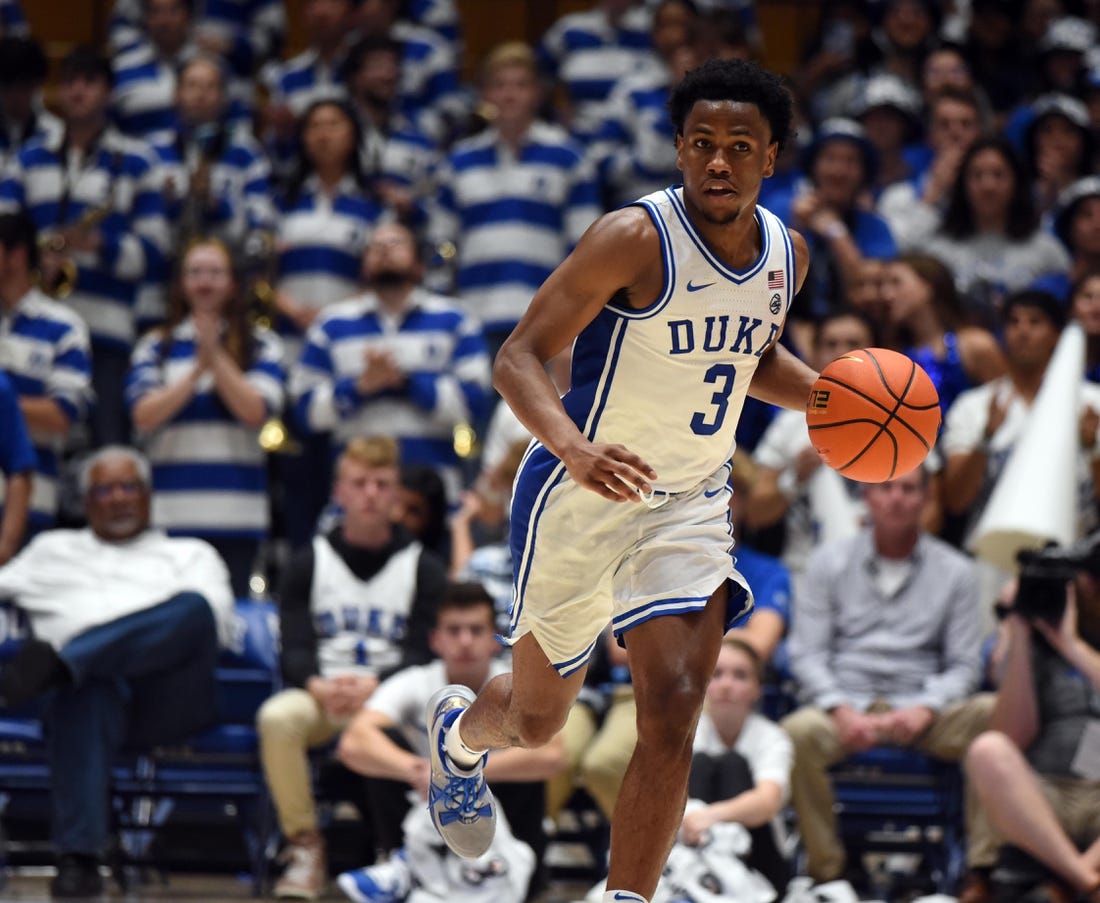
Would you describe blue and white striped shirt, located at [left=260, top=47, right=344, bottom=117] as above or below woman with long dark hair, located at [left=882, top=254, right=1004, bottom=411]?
above

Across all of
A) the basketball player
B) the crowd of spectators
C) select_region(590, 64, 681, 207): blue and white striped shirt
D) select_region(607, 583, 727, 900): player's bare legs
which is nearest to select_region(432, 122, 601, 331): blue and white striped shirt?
the crowd of spectators

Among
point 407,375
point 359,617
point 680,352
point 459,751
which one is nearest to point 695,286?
point 680,352

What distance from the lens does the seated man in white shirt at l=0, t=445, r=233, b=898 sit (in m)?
6.86

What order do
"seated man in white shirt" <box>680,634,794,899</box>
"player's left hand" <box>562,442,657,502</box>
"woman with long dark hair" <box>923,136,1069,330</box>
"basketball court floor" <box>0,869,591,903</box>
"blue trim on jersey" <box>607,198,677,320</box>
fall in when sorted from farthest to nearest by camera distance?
"woman with long dark hair" <box>923,136,1069,330</box>
"basketball court floor" <box>0,869,591,903</box>
"seated man in white shirt" <box>680,634,794,899</box>
"blue trim on jersey" <box>607,198,677,320</box>
"player's left hand" <box>562,442,657,502</box>

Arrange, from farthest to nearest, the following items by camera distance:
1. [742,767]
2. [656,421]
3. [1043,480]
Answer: [1043,480] → [742,767] → [656,421]

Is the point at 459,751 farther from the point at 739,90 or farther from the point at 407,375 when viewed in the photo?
the point at 407,375

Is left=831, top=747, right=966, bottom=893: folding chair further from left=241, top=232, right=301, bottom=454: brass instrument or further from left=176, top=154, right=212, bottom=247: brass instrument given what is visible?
left=176, top=154, right=212, bottom=247: brass instrument

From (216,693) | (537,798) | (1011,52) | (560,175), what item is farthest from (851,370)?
(1011,52)

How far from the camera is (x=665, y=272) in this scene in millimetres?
4504

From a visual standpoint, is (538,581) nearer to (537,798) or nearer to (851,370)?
(851,370)

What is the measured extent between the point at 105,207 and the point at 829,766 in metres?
4.78

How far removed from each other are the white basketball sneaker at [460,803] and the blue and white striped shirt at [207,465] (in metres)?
3.15

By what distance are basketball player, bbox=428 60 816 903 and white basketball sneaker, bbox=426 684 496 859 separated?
1.92 feet

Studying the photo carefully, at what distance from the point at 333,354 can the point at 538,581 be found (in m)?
4.09
